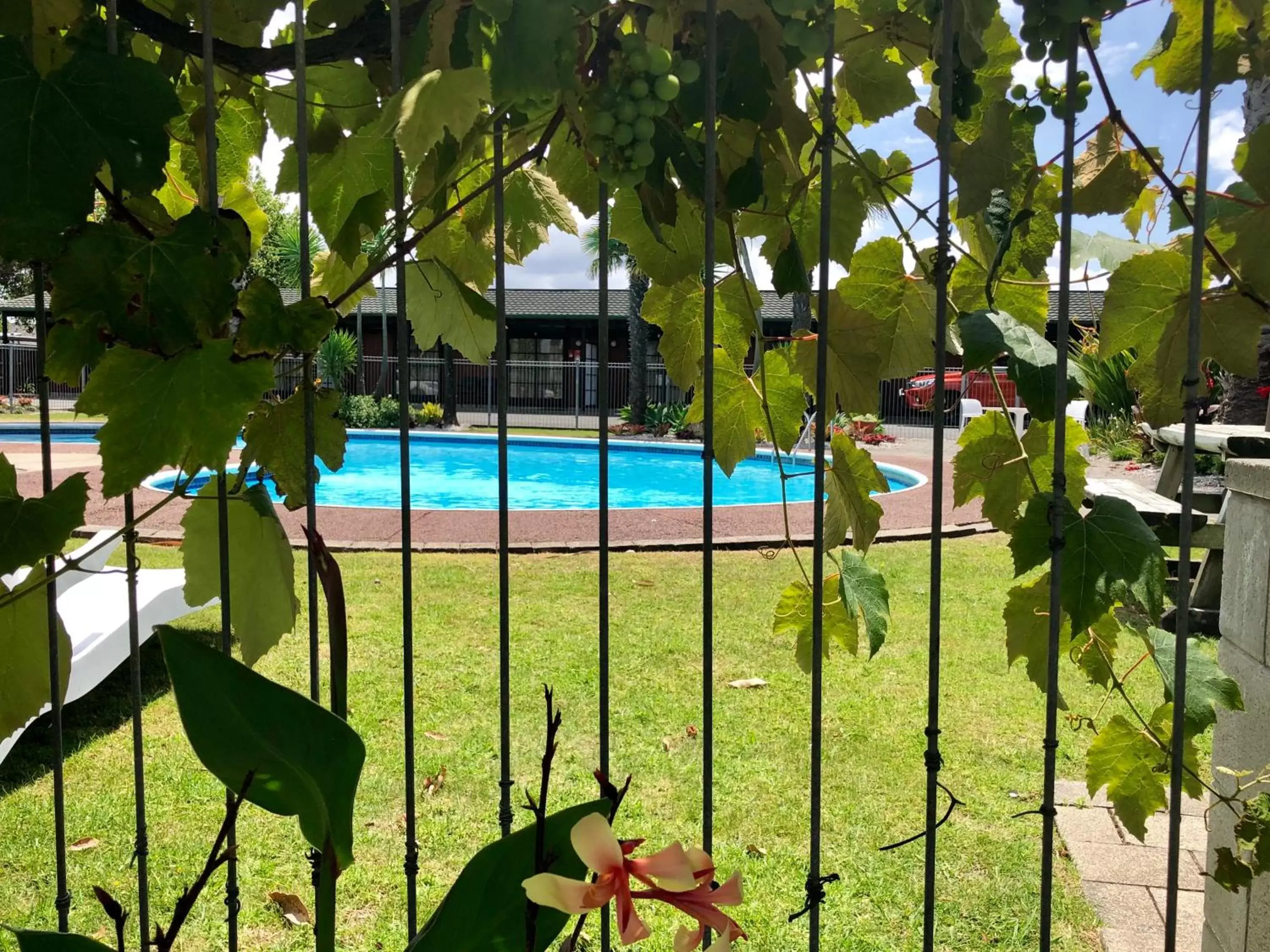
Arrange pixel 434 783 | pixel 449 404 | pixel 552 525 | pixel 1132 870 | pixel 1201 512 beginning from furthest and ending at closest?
pixel 449 404 → pixel 552 525 → pixel 1201 512 → pixel 434 783 → pixel 1132 870

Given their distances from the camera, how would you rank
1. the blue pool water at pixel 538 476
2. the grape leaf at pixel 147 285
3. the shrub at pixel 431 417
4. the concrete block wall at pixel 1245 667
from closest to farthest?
the grape leaf at pixel 147 285
the concrete block wall at pixel 1245 667
the blue pool water at pixel 538 476
the shrub at pixel 431 417

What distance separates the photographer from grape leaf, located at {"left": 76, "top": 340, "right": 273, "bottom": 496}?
82 centimetres

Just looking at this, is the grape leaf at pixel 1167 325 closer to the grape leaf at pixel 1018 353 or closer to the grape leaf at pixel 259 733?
the grape leaf at pixel 1018 353

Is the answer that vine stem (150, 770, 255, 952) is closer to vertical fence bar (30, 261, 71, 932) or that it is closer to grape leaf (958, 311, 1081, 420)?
vertical fence bar (30, 261, 71, 932)

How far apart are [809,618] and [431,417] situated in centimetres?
2247

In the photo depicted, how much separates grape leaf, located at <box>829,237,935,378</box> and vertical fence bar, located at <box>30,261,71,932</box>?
0.92 metres

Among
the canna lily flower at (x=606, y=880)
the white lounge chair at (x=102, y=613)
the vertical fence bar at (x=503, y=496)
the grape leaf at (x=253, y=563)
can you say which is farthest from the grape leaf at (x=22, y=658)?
the white lounge chair at (x=102, y=613)

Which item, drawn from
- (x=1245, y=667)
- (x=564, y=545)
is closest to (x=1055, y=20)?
(x=1245, y=667)

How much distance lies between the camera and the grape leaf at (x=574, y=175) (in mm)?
1197

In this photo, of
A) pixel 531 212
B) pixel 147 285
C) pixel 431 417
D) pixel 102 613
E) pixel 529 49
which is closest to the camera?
pixel 529 49

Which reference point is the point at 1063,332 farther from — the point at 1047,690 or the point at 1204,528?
the point at 1204,528

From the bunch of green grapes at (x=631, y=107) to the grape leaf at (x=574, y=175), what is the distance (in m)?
0.28

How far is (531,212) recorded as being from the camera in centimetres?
138

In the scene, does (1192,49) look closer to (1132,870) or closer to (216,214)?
(216,214)
